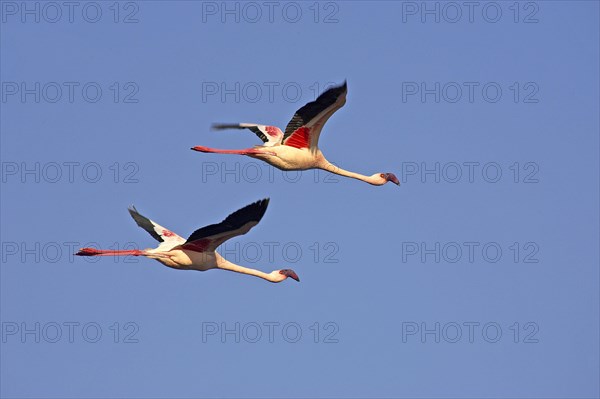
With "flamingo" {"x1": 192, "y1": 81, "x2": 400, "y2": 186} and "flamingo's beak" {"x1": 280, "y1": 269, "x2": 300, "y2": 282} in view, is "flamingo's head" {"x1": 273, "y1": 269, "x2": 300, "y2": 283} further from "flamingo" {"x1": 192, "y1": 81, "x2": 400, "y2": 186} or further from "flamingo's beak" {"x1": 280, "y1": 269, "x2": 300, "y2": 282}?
"flamingo" {"x1": 192, "y1": 81, "x2": 400, "y2": 186}

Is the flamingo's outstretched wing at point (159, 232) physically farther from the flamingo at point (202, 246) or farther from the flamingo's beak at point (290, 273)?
the flamingo's beak at point (290, 273)

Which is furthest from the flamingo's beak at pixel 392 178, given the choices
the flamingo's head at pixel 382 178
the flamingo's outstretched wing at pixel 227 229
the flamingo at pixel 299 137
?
the flamingo's outstretched wing at pixel 227 229

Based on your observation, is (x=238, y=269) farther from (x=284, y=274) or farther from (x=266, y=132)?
(x=266, y=132)

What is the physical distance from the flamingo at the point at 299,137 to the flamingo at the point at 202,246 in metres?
2.19

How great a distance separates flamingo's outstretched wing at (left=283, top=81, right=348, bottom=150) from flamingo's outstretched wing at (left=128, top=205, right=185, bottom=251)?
→ 353cm

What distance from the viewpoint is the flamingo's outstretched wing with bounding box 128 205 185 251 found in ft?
129

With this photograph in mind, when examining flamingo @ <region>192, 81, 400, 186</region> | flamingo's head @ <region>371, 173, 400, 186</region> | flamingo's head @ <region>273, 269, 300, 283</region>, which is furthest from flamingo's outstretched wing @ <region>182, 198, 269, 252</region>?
flamingo's head @ <region>371, 173, 400, 186</region>

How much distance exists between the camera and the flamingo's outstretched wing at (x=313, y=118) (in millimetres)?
37625

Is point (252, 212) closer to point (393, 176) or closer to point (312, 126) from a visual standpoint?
point (312, 126)

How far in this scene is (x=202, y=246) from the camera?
125 feet

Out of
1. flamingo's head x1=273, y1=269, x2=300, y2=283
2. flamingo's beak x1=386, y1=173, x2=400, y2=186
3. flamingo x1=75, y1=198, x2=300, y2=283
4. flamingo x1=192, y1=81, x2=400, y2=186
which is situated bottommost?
flamingo's head x1=273, y1=269, x2=300, y2=283

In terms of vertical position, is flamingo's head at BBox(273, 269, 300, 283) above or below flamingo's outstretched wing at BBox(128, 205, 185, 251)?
below

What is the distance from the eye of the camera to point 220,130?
39.6 m

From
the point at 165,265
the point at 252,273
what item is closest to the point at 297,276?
the point at 252,273
